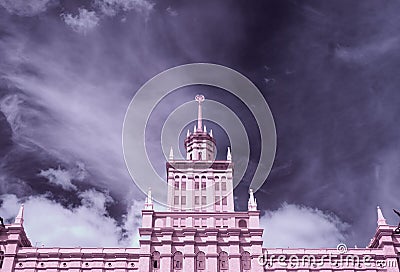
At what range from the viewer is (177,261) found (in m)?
67.4

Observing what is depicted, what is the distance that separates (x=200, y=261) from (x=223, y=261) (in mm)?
2964

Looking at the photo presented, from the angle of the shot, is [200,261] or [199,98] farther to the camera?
[199,98]

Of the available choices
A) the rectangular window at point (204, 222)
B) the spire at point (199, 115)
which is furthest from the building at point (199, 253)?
the spire at point (199, 115)

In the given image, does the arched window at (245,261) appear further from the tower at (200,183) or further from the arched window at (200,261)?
the tower at (200,183)

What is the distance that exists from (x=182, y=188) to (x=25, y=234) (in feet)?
91.8

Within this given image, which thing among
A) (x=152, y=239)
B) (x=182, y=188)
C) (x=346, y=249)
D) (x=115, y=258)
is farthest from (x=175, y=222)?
(x=346, y=249)

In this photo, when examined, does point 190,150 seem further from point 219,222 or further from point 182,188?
point 219,222

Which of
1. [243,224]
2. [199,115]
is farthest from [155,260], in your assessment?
[199,115]

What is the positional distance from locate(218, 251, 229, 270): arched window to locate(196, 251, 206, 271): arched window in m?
1.96

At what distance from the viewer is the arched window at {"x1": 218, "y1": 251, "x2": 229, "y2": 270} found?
220 feet

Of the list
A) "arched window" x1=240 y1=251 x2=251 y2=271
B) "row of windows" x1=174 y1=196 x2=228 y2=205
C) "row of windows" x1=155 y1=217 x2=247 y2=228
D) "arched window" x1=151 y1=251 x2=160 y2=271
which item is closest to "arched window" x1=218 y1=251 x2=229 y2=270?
"arched window" x1=240 y1=251 x2=251 y2=271

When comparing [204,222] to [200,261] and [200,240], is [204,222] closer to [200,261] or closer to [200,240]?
[200,240]

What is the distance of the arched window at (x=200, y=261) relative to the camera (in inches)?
2638

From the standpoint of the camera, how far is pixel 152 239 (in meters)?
68.9
